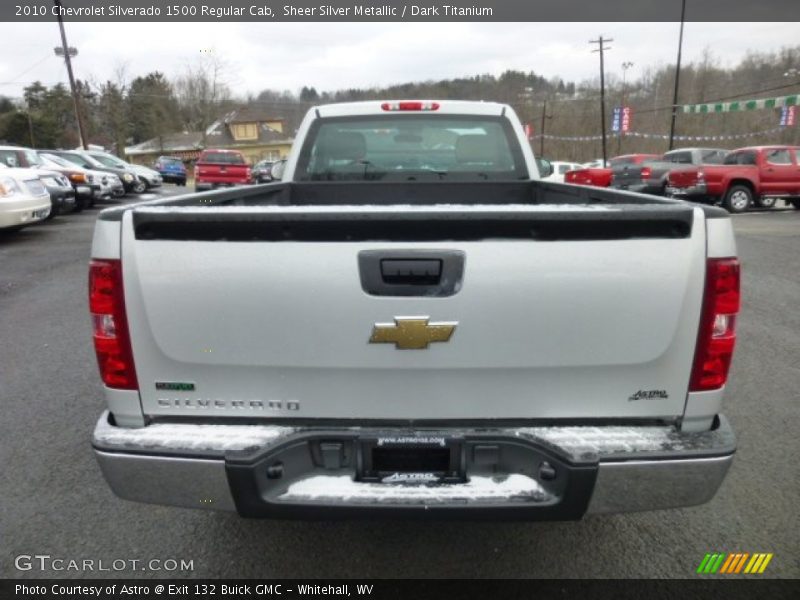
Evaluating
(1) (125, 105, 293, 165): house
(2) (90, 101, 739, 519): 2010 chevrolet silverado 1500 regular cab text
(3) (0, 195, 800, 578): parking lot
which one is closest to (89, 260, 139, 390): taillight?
(2) (90, 101, 739, 519): 2010 chevrolet silverado 1500 regular cab text

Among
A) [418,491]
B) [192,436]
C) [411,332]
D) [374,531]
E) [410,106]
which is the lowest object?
[374,531]

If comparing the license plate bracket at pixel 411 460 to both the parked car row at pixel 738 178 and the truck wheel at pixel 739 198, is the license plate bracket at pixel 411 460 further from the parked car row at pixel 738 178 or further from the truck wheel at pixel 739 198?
the truck wheel at pixel 739 198

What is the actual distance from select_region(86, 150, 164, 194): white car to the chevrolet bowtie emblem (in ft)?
77.3

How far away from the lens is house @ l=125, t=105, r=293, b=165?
64375 millimetres

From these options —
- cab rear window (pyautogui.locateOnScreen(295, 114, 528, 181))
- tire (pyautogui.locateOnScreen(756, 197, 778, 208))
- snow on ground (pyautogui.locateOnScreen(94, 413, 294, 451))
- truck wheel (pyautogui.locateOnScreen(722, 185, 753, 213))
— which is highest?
cab rear window (pyautogui.locateOnScreen(295, 114, 528, 181))

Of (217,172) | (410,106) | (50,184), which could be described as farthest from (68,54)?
(410,106)

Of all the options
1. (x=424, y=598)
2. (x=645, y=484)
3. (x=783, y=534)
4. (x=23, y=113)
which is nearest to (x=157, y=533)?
(x=424, y=598)

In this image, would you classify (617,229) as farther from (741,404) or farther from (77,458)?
(77,458)

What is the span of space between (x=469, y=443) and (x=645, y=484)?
593 mm

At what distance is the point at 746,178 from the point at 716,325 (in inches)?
653

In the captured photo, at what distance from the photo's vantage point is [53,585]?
2396 millimetres

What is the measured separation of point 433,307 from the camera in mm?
1895

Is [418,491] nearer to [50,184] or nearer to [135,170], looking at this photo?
[50,184]

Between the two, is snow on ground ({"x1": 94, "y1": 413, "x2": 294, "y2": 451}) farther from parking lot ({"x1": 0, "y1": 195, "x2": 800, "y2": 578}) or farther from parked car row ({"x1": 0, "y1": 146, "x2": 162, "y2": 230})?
parked car row ({"x1": 0, "y1": 146, "x2": 162, "y2": 230})
